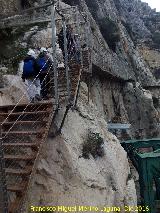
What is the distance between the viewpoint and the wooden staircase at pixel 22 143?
6832mm

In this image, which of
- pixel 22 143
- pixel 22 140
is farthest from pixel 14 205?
pixel 22 140

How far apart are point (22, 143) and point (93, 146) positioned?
2.66 m

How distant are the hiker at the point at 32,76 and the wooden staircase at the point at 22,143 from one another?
891mm

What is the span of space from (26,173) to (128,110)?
20358 mm

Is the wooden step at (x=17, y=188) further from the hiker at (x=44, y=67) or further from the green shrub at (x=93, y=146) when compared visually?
the hiker at (x=44, y=67)

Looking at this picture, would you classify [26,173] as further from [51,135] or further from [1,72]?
[1,72]

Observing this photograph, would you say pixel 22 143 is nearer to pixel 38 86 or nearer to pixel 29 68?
pixel 38 86

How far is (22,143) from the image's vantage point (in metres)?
7.57

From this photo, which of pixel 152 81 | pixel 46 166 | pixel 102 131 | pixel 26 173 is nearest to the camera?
pixel 26 173

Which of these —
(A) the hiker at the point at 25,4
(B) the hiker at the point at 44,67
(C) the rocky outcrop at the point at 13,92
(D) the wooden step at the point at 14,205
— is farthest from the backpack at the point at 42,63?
(A) the hiker at the point at 25,4

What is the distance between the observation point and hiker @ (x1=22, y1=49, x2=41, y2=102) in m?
9.94

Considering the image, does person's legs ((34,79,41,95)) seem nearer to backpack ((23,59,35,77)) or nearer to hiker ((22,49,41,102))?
hiker ((22,49,41,102))

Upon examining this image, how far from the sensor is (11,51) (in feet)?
43.6

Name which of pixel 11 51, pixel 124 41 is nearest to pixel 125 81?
pixel 124 41
